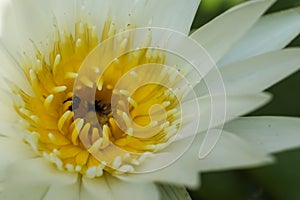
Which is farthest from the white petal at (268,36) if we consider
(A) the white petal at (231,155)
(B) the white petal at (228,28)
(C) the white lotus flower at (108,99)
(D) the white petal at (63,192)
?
(D) the white petal at (63,192)

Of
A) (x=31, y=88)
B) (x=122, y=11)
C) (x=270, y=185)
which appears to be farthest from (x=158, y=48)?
(x=270, y=185)

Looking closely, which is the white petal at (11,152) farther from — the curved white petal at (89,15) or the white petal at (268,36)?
the white petal at (268,36)

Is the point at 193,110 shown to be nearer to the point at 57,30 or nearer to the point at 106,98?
the point at 106,98

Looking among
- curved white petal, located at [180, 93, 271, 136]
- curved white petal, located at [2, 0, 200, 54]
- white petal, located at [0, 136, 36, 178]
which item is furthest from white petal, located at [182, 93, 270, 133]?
white petal, located at [0, 136, 36, 178]

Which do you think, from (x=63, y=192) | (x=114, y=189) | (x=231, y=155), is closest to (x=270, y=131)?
(x=231, y=155)

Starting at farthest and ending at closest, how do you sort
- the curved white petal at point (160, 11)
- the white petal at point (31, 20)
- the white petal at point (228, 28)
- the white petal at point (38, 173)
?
the curved white petal at point (160, 11) < the white petal at point (31, 20) < the white petal at point (228, 28) < the white petal at point (38, 173)

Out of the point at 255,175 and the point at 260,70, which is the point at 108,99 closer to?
the point at 260,70

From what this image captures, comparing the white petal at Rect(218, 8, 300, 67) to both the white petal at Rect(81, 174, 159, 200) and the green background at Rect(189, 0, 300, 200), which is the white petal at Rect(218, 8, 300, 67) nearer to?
the green background at Rect(189, 0, 300, 200)

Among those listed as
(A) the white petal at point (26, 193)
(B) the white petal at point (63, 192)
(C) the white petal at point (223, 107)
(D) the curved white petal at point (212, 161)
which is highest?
(C) the white petal at point (223, 107)
